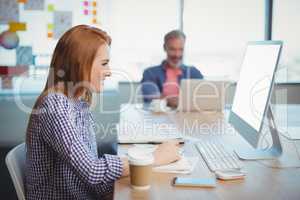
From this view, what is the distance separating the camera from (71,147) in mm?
1243

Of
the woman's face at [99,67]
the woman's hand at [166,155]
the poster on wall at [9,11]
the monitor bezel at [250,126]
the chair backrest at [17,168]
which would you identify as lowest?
the chair backrest at [17,168]

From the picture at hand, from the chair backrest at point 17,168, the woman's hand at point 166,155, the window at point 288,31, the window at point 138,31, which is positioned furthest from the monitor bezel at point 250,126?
the window at point 288,31

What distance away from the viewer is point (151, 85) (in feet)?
10.8

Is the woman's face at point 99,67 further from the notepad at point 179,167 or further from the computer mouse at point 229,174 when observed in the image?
the computer mouse at point 229,174

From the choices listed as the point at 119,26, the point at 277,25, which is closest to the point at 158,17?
the point at 119,26

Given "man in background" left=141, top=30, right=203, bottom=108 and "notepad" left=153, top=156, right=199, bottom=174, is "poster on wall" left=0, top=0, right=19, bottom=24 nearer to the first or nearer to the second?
"man in background" left=141, top=30, right=203, bottom=108

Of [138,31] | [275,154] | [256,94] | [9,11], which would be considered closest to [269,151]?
[275,154]

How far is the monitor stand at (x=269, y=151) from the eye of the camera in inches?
60.0

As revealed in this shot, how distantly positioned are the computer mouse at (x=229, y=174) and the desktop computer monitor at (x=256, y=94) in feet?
0.58

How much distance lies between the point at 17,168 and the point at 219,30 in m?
3.10

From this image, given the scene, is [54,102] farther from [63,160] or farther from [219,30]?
[219,30]

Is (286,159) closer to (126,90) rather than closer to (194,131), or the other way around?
(194,131)

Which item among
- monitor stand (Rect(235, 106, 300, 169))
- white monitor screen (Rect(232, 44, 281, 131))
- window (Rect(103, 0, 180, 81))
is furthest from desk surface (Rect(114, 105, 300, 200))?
window (Rect(103, 0, 180, 81))

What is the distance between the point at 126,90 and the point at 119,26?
0.64 metres
